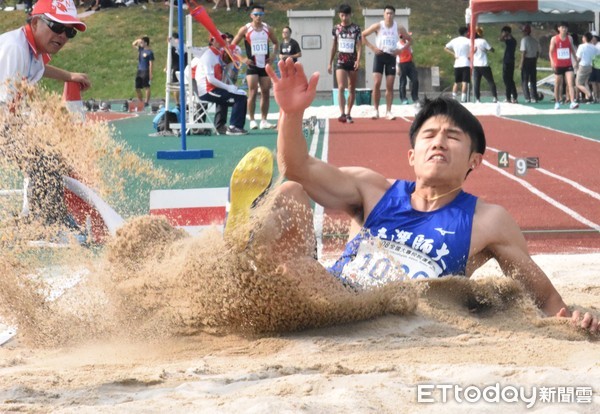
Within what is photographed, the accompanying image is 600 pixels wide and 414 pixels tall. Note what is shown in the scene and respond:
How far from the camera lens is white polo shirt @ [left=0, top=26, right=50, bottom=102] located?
6.36m

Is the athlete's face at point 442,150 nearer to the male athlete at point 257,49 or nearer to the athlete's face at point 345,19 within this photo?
the male athlete at point 257,49

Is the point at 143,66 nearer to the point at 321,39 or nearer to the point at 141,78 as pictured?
the point at 141,78

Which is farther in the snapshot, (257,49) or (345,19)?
(345,19)

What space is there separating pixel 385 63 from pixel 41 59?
42.2ft

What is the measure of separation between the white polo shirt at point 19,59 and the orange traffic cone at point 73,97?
19 cm

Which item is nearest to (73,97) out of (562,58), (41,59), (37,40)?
(41,59)

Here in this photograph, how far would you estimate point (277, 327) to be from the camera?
14.1ft

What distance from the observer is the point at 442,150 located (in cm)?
451

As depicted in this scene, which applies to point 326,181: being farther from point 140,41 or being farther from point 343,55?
point 140,41

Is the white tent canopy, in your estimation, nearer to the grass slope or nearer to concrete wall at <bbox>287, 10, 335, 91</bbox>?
concrete wall at <bbox>287, 10, 335, 91</bbox>

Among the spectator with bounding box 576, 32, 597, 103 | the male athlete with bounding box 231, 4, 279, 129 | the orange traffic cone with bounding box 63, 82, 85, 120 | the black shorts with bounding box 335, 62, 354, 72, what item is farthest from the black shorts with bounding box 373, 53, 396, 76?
the orange traffic cone with bounding box 63, 82, 85, 120

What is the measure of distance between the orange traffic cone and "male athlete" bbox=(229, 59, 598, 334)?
2.35 meters

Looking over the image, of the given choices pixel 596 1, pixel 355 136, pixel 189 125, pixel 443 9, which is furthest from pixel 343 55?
pixel 443 9

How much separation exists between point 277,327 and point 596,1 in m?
25.3
